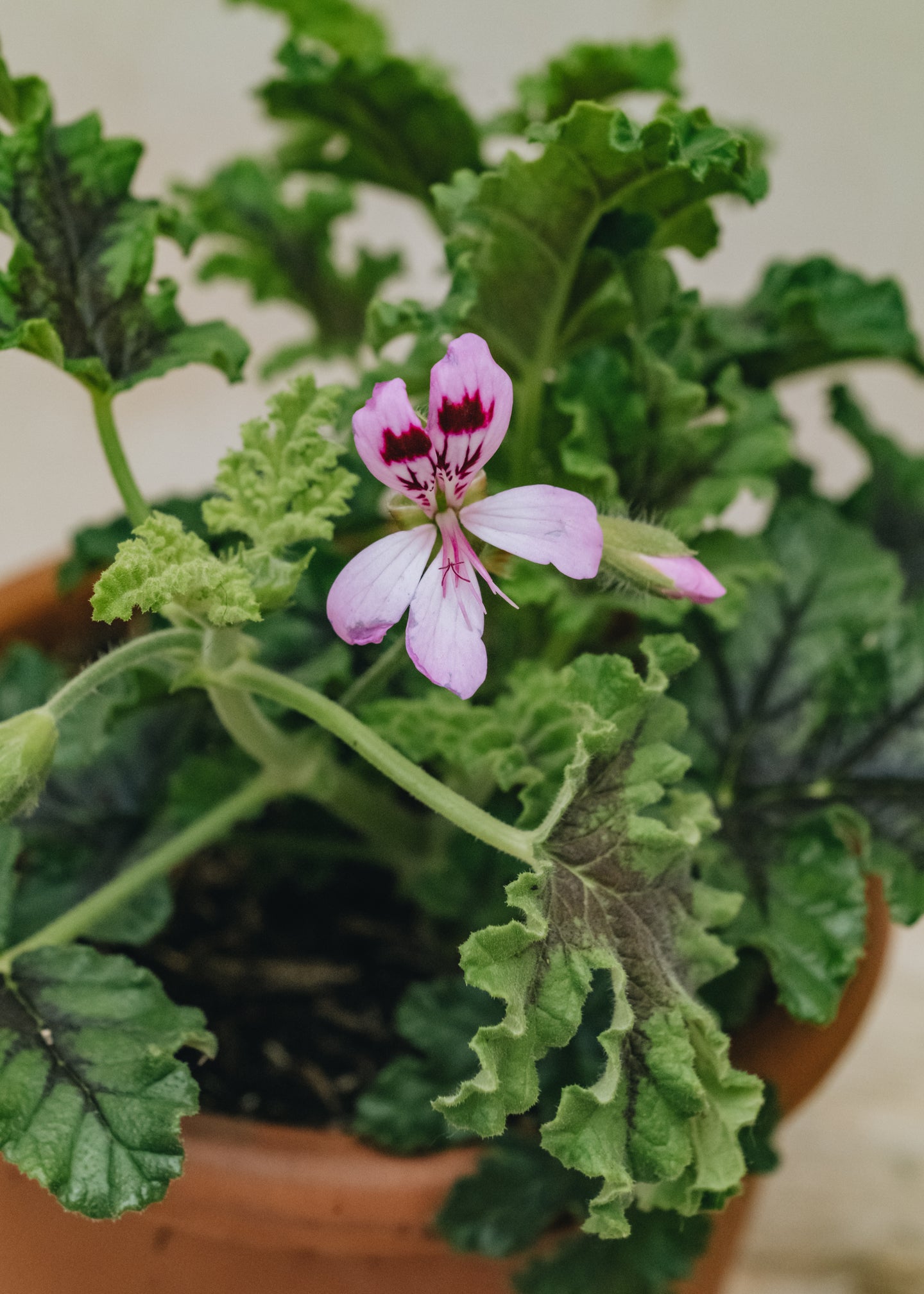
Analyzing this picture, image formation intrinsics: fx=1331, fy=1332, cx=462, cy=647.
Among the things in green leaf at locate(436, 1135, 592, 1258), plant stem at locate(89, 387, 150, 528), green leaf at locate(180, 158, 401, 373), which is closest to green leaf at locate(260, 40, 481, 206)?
green leaf at locate(180, 158, 401, 373)

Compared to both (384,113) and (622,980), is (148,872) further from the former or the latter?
(384,113)

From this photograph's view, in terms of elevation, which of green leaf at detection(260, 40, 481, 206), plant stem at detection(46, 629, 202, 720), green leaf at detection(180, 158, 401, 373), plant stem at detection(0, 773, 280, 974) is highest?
green leaf at detection(260, 40, 481, 206)

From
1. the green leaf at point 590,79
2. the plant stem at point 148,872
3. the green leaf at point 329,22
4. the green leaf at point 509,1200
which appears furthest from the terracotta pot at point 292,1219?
the green leaf at point 329,22

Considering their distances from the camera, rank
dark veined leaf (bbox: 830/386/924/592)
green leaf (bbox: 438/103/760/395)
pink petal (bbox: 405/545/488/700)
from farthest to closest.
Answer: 1. dark veined leaf (bbox: 830/386/924/592)
2. green leaf (bbox: 438/103/760/395)
3. pink petal (bbox: 405/545/488/700)

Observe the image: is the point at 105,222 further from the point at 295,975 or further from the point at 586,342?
the point at 295,975

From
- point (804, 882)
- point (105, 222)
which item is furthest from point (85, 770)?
point (804, 882)

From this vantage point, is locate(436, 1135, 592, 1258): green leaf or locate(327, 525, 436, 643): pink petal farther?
locate(436, 1135, 592, 1258): green leaf

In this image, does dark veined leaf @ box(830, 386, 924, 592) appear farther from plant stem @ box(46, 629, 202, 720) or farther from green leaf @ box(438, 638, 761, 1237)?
plant stem @ box(46, 629, 202, 720)

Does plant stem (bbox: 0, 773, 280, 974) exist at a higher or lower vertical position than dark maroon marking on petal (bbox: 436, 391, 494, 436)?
lower
